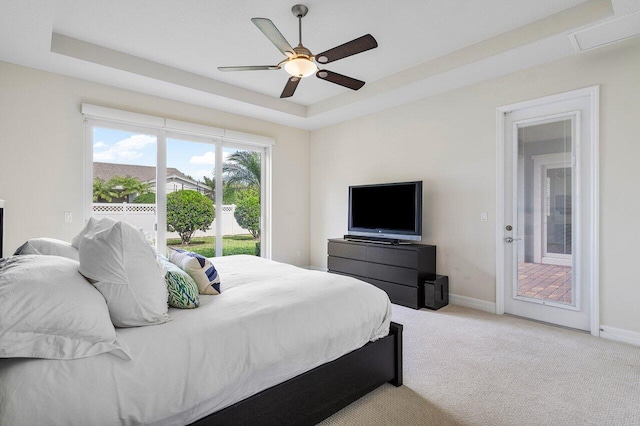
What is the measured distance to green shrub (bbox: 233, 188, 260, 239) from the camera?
507 centimetres

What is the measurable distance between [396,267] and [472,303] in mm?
947

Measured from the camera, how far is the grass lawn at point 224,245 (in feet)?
14.6

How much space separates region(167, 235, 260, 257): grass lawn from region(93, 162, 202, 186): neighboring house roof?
85 cm

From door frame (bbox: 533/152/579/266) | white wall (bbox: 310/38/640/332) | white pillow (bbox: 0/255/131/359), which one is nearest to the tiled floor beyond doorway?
door frame (bbox: 533/152/579/266)

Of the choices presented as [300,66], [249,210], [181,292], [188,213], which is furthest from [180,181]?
[181,292]

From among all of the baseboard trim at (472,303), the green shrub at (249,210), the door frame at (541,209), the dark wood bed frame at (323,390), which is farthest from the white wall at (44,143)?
the door frame at (541,209)

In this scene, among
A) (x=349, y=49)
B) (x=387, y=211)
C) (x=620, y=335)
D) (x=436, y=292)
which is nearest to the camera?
(x=349, y=49)

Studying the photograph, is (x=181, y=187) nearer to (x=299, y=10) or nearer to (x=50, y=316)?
(x=299, y=10)

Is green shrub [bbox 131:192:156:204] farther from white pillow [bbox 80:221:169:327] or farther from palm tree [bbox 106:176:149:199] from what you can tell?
white pillow [bbox 80:221:169:327]

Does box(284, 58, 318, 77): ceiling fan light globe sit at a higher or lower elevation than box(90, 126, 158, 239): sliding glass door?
higher

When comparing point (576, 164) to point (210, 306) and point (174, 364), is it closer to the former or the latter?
point (210, 306)

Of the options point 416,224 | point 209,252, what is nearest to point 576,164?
point 416,224

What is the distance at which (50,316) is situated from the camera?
3.57 feet

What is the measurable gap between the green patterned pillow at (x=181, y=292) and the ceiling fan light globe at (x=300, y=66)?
71.5 inches
